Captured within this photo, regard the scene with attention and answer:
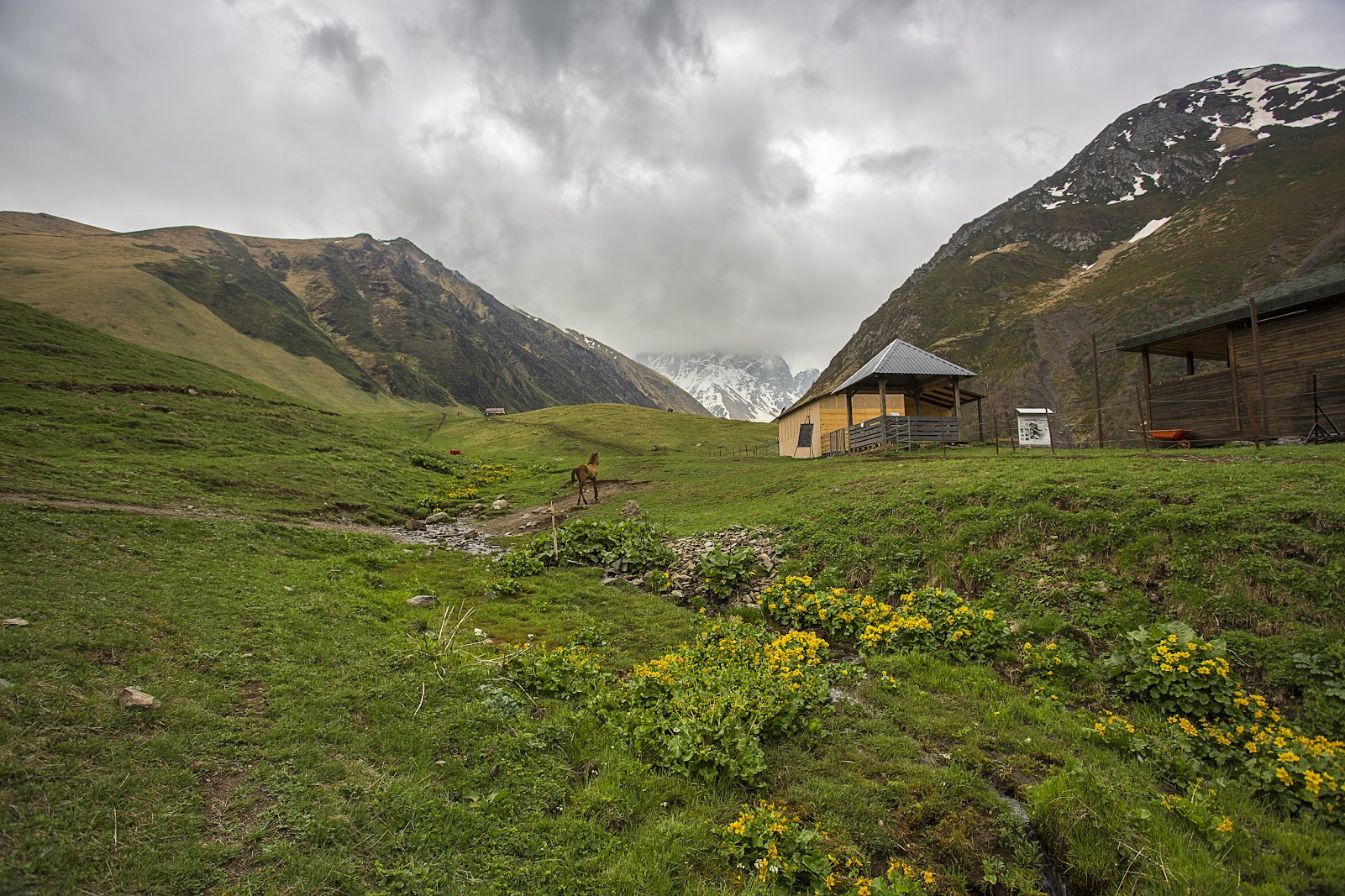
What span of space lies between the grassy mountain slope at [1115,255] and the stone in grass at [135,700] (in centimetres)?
7253

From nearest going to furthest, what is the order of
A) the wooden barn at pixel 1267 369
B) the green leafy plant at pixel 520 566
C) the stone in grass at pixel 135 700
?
the stone in grass at pixel 135 700 → the green leafy plant at pixel 520 566 → the wooden barn at pixel 1267 369

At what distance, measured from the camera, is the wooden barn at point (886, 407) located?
117ft

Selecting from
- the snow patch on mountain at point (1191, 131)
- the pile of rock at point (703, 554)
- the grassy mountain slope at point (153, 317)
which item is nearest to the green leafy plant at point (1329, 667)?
the pile of rock at point (703, 554)

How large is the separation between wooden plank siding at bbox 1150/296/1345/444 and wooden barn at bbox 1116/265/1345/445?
0.03 meters

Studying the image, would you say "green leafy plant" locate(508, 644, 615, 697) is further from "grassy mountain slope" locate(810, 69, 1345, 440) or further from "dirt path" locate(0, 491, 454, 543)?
"grassy mountain slope" locate(810, 69, 1345, 440)

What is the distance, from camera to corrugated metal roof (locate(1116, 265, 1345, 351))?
21219 mm

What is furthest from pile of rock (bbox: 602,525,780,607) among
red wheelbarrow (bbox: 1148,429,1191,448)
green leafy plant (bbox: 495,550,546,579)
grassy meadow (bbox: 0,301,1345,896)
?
red wheelbarrow (bbox: 1148,429,1191,448)

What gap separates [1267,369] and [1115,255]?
135 metres

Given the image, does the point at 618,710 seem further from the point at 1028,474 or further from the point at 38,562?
the point at 1028,474

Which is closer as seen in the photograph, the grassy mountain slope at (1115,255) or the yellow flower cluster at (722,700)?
the yellow flower cluster at (722,700)

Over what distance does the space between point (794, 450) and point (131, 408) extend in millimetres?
47250

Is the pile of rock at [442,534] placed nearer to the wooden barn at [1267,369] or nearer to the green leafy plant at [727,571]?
the green leafy plant at [727,571]

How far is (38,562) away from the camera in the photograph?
8695 mm

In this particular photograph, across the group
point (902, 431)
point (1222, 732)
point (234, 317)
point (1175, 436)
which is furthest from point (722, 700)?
point (234, 317)
